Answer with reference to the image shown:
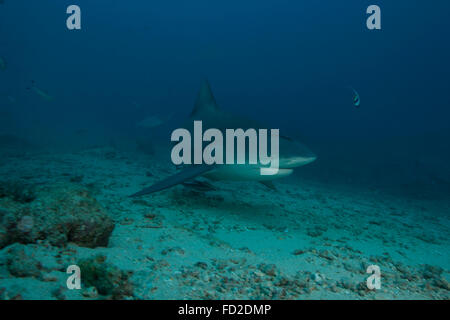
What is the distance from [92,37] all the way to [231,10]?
67443 millimetres

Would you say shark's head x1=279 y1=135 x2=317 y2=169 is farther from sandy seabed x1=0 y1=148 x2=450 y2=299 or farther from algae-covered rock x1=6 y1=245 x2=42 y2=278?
algae-covered rock x1=6 y1=245 x2=42 y2=278

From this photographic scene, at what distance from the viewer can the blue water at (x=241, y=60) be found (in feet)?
244

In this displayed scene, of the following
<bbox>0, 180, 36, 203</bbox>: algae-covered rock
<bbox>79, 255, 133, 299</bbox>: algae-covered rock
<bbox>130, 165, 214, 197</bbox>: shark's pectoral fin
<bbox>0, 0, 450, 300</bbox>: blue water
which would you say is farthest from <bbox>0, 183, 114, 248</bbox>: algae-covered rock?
<bbox>0, 0, 450, 300</bbox>: blue water

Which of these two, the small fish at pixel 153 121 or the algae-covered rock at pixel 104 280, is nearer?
the algae-covered rock at pixel 104 280

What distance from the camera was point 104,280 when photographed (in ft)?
4.94

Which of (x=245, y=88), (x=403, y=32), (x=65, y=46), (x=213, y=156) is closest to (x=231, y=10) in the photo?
(x=245, y=88)

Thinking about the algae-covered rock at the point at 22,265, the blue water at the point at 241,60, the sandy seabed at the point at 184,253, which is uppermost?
the blue water at the point at 241,60

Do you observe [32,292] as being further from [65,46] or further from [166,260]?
[65,46]

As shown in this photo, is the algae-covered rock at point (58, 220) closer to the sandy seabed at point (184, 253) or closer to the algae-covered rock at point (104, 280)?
the sandy seabed at point (184, 253)

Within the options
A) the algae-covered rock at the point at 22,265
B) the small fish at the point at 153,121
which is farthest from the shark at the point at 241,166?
the small fish at the point at 153,121

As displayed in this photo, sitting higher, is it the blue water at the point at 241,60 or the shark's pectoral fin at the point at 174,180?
the blue water at the point at 241,60

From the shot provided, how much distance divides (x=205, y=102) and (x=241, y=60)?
12436cm

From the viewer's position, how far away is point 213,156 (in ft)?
12.8

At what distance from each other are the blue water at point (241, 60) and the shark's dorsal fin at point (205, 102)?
54.4 meters
